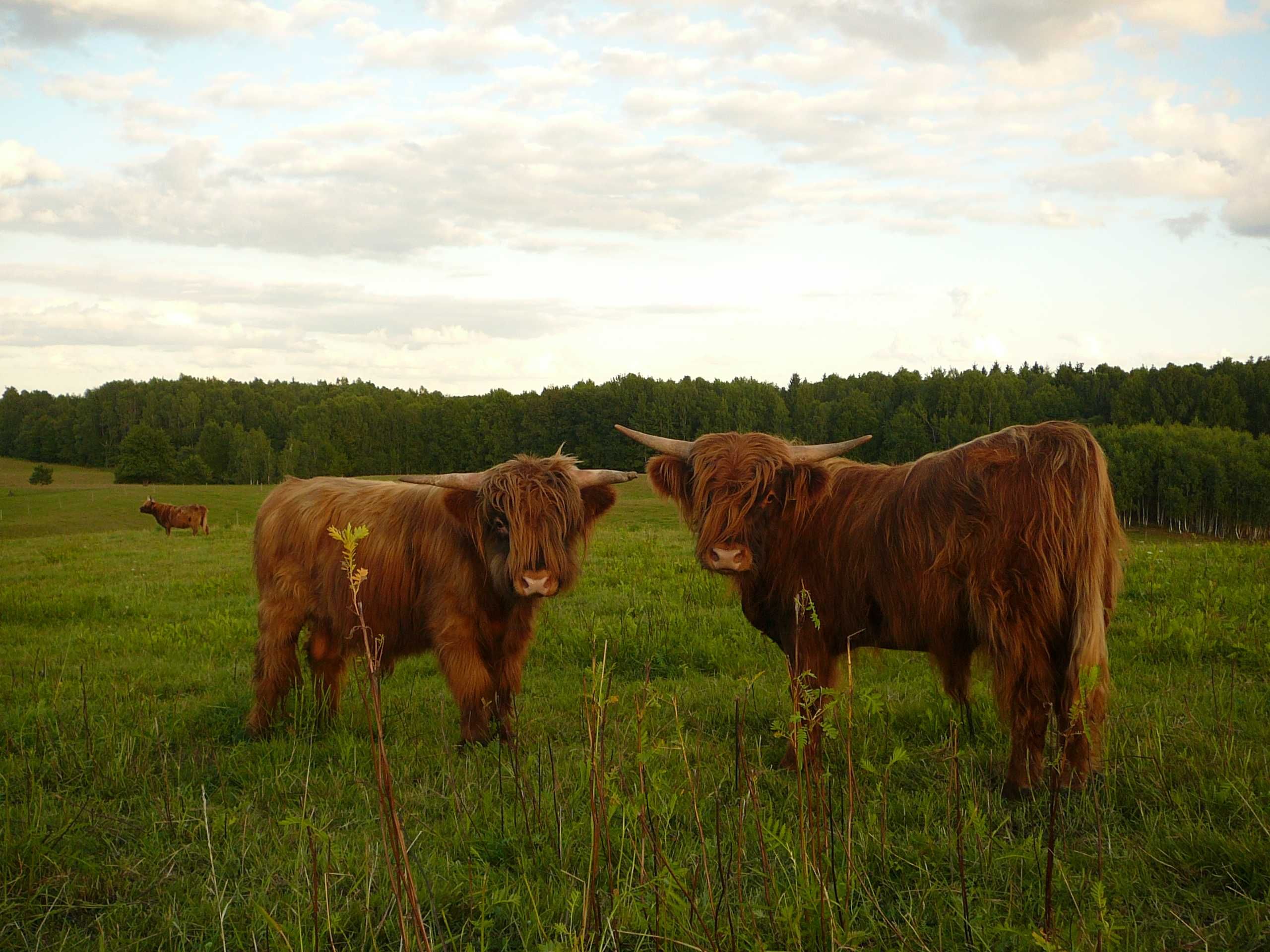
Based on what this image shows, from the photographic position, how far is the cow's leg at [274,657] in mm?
5551

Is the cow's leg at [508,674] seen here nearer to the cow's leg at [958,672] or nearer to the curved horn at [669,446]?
the curved horn at [669,446]

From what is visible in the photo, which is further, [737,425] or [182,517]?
[737,425]

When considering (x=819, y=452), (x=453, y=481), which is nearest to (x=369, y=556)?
(x=453, y=481)

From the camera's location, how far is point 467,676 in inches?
200

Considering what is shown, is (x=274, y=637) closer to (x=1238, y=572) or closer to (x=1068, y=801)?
(x=1068, y=801)

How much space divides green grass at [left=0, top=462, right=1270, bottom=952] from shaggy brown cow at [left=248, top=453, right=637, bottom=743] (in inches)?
14.3

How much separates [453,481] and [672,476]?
1458 mm

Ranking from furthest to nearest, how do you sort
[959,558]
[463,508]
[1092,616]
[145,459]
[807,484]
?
1. [145,459]
2. [463,508]
3. [807,484]
4. [959,558]
5. [1092,616]

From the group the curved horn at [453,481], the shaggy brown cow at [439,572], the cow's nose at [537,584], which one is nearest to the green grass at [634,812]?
the shaggy brown cow at [439,572]

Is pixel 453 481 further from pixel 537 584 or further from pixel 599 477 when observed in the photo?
pixel 537 584

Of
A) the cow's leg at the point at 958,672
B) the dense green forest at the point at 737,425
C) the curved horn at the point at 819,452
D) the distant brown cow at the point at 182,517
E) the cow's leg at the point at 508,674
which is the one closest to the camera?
the cow's leg at the point at 958,672

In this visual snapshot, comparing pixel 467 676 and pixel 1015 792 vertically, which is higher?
pixel 467 676

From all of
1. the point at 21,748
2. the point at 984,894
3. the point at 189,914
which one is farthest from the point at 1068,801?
the point at 21,748

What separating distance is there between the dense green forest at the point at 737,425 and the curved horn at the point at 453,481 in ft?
233
